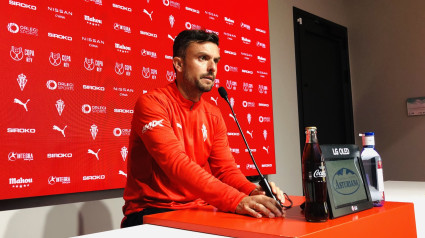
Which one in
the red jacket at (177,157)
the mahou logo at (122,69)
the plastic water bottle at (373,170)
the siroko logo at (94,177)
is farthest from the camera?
the mahou logo at (122,69)

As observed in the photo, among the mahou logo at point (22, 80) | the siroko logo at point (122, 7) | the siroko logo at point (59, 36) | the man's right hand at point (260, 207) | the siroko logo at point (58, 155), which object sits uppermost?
the siroko logo at point (122, 7)

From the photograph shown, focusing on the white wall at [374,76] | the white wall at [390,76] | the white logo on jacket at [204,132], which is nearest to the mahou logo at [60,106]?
the white logo on jacket at [204,132]

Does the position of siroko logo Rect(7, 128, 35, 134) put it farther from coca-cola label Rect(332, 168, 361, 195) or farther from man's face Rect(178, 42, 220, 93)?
coca-cola label Rect(332, 168, 361, 195)

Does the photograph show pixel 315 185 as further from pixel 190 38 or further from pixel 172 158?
pixel 190 38

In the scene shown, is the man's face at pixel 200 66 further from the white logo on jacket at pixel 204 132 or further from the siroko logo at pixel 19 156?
the siroko logo at pixel 19 156

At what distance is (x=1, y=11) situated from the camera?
5.41ft

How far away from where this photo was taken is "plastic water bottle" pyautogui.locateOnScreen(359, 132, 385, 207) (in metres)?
1.10

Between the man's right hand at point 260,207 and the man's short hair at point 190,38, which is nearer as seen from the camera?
the man's right hand at point 260,207

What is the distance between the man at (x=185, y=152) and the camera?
118 centimetres

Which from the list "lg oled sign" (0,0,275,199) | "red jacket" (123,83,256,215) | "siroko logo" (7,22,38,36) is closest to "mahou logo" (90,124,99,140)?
"lg oled sign" (0,0,275,199)

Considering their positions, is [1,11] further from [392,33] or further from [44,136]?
[392,33]

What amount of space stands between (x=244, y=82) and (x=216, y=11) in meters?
0.56

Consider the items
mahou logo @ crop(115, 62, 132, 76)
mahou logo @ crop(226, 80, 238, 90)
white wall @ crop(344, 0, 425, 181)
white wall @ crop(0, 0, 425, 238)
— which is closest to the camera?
mahou logo @ crop(115, 62, 132, 76)

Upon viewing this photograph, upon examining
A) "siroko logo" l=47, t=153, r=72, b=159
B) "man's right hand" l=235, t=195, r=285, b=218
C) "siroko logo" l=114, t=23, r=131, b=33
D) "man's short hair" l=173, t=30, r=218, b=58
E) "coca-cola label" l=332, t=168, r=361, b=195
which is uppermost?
"siroko logo" l=114, t=23, r=131, b=33
